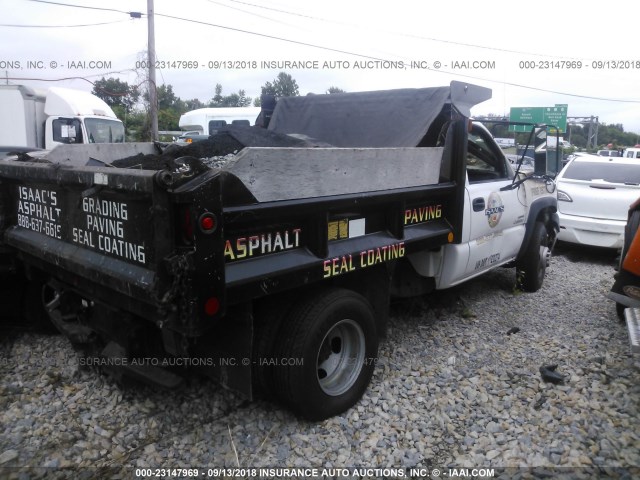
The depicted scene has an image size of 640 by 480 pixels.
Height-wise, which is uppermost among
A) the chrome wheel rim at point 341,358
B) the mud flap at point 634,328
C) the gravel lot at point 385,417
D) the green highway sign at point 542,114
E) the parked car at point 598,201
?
the green highway sign at point 542,114

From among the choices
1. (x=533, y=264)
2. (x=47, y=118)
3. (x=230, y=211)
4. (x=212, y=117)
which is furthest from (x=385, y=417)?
(x=212, y=117)

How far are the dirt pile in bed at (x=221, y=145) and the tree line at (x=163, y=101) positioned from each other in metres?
16.1

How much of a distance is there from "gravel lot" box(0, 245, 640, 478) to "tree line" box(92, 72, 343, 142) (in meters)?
16.7

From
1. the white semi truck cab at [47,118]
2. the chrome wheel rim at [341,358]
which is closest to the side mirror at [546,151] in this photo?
the chrome wheel rim at [341,358]

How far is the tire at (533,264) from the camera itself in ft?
19.2

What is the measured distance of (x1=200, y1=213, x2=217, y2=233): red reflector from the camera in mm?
2295

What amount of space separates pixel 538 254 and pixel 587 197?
303 cm

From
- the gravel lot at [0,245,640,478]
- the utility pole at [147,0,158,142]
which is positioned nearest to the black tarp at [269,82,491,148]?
the gravel lot at [0,245,640,478]

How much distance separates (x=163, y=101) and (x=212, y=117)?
35.9 m

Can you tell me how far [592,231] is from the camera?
7.99m

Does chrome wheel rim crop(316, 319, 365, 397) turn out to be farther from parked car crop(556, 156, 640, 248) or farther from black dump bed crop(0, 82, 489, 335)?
parked car crop(556, 156, 640, 248)

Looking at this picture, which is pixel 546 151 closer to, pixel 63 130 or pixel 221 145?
pixel 221 145

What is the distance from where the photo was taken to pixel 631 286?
4.16 meters

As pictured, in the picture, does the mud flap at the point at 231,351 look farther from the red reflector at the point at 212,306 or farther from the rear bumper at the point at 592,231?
the rear bumper at the point at 592,231
